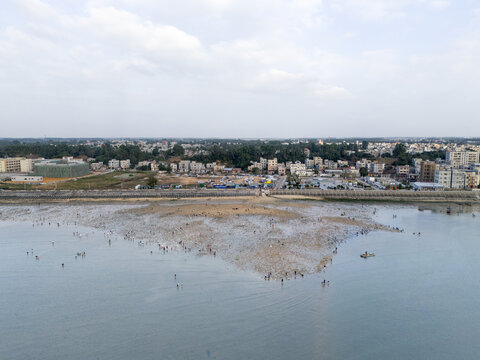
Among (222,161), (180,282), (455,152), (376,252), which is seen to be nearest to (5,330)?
(180,282)

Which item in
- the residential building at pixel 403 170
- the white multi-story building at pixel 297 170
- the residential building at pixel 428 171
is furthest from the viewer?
the white multi-story building at pixel 297 170

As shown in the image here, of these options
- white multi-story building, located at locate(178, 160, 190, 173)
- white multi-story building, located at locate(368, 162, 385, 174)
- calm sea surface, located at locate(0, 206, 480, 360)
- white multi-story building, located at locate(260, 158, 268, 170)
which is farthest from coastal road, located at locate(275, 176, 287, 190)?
calm sea surface, located at locate(0, 206, 480, 360)

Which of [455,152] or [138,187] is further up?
[455,152]

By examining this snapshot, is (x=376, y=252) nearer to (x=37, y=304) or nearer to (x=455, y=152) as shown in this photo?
(x=37, y=304)

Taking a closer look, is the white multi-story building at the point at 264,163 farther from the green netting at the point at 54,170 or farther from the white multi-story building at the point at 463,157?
the green netting at the point at 54,170

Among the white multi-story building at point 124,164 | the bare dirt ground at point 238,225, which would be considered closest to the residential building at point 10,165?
the white multi-story building at point 124,164

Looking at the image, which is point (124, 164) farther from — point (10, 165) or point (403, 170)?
point (403, 170)
